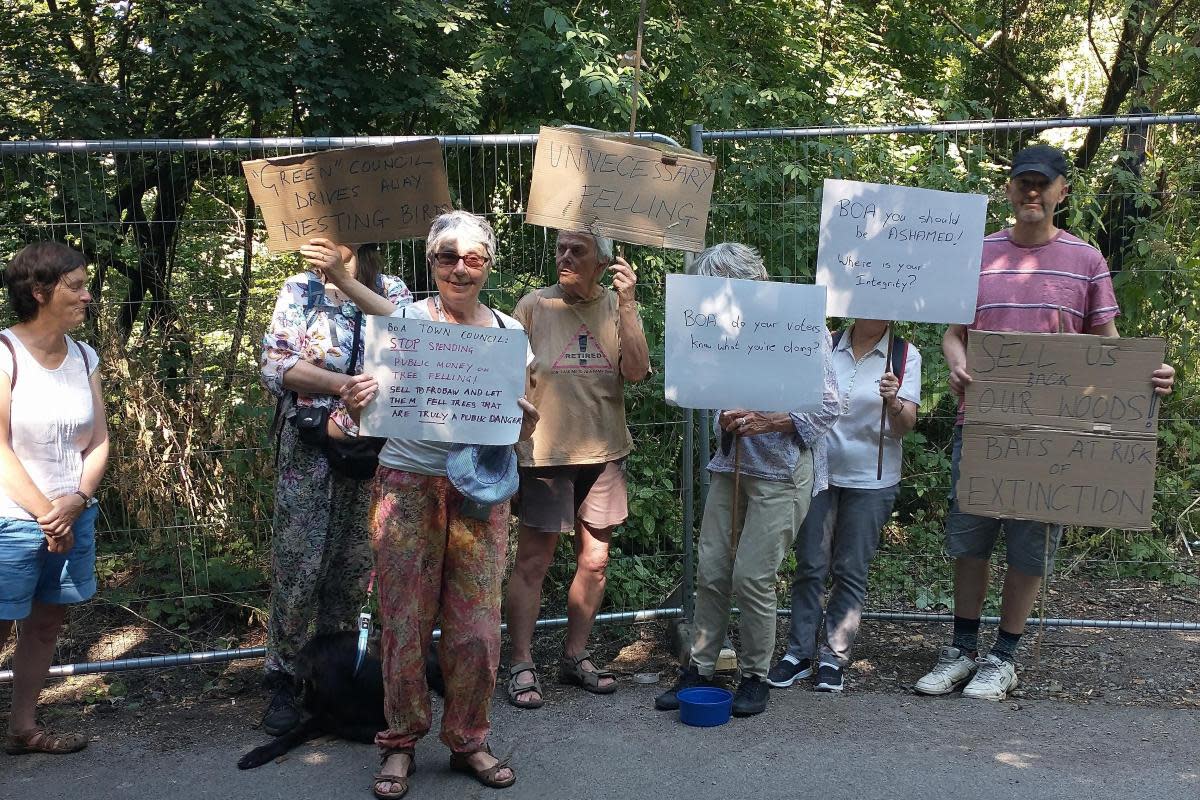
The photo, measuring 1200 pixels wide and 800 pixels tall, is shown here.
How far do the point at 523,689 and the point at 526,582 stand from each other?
448 mm

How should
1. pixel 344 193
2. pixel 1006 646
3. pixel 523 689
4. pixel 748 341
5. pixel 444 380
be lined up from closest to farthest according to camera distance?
pixel 444 380 < pixel 344 193 < pixel 748 341 < pixel 523 689 < pixel 1006 646

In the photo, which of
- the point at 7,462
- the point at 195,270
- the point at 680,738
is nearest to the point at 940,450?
the point at 680,738

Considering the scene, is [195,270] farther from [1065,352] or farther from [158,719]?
[1065,352]

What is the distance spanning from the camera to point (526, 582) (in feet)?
14.9

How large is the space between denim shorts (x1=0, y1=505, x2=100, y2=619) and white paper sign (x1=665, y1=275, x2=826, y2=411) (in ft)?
7.46

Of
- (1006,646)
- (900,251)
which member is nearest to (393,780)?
(1006,646)

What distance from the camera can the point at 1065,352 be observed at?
4160 mm

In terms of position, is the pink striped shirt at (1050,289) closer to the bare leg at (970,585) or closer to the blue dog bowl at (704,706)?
the bare leg at (970,585)

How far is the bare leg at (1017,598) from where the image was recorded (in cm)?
449

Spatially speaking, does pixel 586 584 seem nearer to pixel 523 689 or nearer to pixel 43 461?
pixel 523 689

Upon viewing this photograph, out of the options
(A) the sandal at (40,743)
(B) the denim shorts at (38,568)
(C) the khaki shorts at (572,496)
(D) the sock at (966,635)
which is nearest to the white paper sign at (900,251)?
(C) the khaki shorts at (572,496)

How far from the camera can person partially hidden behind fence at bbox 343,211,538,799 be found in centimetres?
351

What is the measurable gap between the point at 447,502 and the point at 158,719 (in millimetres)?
1859

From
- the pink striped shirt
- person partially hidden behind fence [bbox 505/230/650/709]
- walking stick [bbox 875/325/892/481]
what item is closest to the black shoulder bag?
person partially hidden behind fence [bbox 505/230/650/709]
